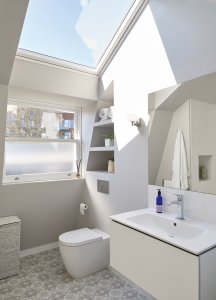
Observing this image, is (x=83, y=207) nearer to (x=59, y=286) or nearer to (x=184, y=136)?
(x=59, y=286)

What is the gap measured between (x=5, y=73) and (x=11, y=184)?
1.30 metres

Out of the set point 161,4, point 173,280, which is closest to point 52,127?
point 161,4

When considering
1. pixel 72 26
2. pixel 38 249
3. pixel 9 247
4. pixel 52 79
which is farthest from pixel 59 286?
pixel 72 26

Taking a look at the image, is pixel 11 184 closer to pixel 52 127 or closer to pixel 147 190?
pixel 52 127

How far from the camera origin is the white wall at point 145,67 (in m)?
1.74

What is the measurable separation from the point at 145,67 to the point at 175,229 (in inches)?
61.3

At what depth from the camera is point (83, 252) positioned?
2.33m

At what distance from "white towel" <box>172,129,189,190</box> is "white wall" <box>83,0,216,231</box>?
0.32 meters

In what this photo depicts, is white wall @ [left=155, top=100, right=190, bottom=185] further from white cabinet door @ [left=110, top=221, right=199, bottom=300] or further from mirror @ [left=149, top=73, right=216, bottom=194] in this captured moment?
white cabinet door @ [left=110, top=221, right=199, bottom=300]

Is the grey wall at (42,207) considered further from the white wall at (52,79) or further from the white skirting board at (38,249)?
the white wall at (52,79)

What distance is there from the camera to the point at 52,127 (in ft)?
10.4

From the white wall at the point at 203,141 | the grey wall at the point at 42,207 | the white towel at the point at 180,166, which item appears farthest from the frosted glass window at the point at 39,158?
the white wall at the point at 203,141

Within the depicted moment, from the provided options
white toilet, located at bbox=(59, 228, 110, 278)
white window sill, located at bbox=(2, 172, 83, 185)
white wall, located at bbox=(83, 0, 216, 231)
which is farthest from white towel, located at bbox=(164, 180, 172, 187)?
white window sill, located at bbox=(2, 172, 83, 185)

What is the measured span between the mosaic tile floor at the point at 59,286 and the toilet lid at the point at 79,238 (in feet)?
1.29
